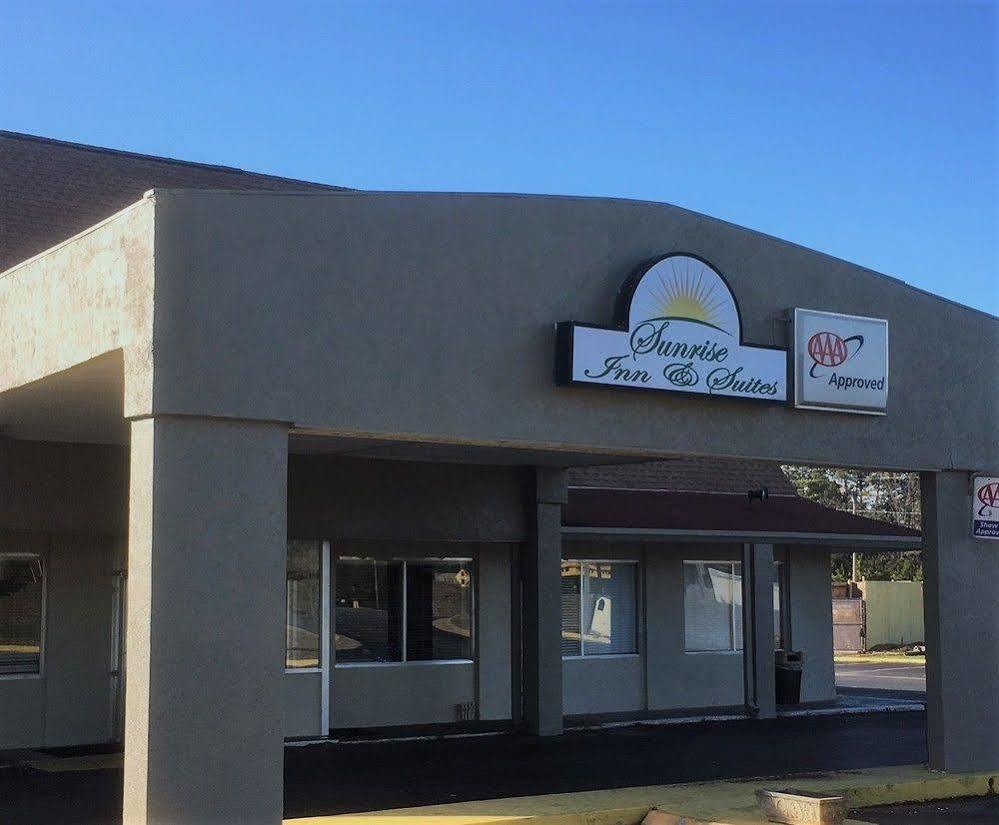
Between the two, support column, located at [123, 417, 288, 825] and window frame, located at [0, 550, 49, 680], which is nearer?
support column, located at [123, 417, 288, 825]

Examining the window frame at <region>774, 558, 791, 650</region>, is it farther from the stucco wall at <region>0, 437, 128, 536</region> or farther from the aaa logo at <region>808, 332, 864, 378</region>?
the stucco wall at <region>0, 437, 128, 536</region>

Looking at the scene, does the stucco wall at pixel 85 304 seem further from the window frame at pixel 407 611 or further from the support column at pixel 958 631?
the support column at pixel 958 631

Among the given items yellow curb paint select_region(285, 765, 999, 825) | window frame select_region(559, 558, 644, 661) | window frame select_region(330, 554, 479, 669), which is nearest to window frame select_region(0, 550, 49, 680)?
window frame select_region(330, 554, 479, 669)

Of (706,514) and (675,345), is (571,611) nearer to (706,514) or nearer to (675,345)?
(706,514)

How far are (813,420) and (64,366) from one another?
699 cm

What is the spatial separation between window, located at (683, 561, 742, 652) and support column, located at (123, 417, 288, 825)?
13521 mm

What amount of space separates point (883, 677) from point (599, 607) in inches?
566

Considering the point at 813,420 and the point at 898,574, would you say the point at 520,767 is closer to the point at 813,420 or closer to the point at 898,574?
the point at 813,420

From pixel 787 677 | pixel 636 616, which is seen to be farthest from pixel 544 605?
pixel 787 677

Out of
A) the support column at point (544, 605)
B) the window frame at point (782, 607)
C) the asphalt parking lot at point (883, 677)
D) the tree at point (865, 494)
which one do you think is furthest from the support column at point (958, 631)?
the tree at point (865, 494)

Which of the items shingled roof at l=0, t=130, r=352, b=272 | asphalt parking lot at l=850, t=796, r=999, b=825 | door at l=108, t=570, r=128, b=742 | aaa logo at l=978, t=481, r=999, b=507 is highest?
shingled roof at l=0, t=130, r=352, b=272

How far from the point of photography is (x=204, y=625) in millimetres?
9820

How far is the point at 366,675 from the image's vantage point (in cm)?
1861

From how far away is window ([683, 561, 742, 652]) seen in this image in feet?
74.9
